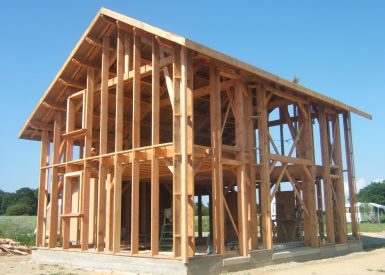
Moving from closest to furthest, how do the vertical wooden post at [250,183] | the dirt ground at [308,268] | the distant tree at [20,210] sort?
the dirt ground at [308,268] → the vertical wooden post at [250,183] → the distant tree at [20,210]

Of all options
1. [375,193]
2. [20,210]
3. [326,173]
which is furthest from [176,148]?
[375,193]

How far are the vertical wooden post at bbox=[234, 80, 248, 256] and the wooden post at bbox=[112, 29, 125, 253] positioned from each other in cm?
372

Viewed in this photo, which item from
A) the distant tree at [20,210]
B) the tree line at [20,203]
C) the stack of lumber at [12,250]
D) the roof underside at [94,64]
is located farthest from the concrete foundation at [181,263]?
the tree line at [20,203]

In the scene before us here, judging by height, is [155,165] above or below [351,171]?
below

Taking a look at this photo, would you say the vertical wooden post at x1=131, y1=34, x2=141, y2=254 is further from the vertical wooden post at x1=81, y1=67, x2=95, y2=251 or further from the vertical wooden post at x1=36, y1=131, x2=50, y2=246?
the vertical wooden post at x1=36, y1=131, x2=50, y2=246

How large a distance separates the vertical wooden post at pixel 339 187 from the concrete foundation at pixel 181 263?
0.73m

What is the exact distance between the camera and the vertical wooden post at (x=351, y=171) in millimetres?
19703

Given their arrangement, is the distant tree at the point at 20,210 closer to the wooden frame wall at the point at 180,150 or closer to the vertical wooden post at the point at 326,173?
the wooden frame wall at the point at 180,150

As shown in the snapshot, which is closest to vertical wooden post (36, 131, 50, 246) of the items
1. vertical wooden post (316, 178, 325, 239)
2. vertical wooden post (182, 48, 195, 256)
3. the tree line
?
vertical wooden post (182, 48, 195, 256)

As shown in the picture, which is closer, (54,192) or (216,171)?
(216,171)

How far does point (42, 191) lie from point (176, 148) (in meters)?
8.81

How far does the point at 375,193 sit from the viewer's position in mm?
113250

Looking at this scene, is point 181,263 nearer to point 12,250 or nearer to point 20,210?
point 12,250

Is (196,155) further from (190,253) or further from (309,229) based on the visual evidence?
(309,229)
